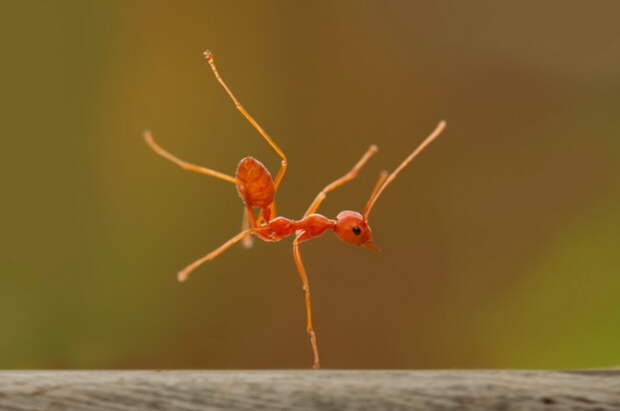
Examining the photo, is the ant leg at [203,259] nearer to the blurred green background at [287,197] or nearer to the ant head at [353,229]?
the ant head at [353,229]

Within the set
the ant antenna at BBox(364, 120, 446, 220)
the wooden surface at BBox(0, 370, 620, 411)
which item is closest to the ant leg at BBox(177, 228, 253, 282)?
the ant antenna at BBox(364, 120, 446, 220)

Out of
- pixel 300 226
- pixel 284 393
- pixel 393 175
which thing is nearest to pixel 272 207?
pixel 300 226

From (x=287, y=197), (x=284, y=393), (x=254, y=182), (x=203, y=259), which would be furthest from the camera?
(x=287, y=197)

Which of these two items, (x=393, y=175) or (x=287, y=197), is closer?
(x=393, y=175)

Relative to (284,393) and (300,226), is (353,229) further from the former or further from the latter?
(284,393)

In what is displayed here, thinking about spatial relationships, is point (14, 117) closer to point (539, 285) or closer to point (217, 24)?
point (217, 24)

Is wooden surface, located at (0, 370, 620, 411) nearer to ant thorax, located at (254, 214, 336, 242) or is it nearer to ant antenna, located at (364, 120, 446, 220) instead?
ant antenna, located at (364, 120, 446, 220)

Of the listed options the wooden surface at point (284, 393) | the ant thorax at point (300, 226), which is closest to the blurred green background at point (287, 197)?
the ant thorax at point (300, 226)
